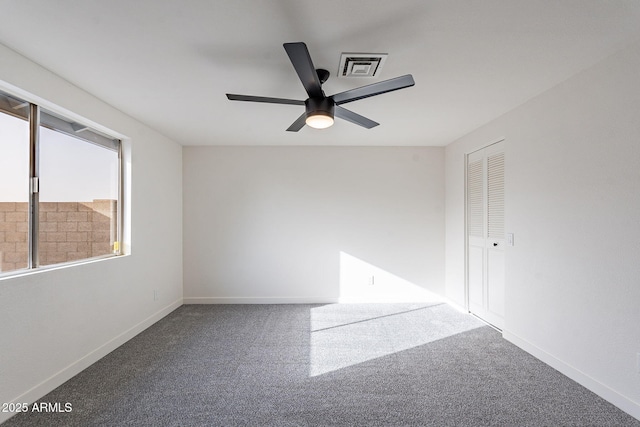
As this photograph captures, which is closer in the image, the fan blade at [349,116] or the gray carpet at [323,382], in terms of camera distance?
the gray carpet at [323,382]

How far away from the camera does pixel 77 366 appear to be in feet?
8.76

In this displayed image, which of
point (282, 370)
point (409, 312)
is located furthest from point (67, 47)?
point (409, 312)

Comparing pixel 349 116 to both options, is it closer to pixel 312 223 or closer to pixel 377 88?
pixel 377 88

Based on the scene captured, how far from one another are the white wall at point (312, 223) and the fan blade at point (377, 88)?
2.68 m

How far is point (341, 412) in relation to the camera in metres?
2.13

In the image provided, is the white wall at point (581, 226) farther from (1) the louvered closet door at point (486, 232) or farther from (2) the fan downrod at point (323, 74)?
(2) the fan downrod at point (323, 74)

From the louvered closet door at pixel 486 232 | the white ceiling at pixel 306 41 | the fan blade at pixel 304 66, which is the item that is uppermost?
the white ceiling at pixel 306 41

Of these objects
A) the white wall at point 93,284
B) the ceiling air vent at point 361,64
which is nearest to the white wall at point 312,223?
the white wall at point 93,284

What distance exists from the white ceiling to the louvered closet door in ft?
2.85

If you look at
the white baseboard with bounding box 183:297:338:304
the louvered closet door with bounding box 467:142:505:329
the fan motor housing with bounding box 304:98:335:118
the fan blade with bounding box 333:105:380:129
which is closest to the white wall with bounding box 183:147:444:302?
the white baseboard with bounding box 183:297:338:304

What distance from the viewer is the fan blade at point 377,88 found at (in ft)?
6.52

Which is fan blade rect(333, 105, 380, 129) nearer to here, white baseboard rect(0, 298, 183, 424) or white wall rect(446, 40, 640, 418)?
white wall rect(446, 40, 640, 418)

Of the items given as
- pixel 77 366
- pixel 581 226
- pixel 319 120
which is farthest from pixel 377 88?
pixel 77 366

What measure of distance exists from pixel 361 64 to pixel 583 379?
2883 millimetres
